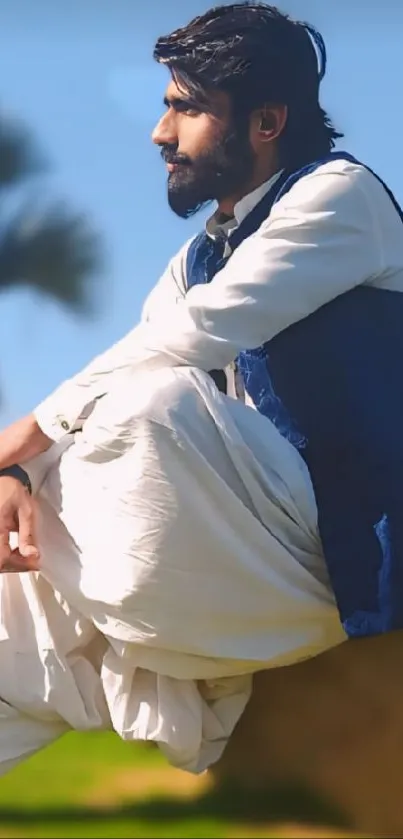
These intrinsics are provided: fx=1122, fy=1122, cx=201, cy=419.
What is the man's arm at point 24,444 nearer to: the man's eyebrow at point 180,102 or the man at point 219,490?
the man at point 219,490

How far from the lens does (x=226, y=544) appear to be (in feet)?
3.72

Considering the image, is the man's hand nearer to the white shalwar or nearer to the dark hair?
the white shalwar

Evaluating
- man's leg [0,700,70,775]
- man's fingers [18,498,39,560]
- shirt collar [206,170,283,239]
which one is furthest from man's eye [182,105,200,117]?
man's leg [0,700,70,775]

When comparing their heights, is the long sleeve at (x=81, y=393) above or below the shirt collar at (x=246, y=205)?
below

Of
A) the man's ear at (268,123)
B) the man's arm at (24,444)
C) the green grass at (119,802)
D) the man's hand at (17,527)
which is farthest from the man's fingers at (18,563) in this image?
the man's ear at (268,123)

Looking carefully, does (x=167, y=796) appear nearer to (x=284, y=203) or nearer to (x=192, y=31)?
(x=284, y=203)

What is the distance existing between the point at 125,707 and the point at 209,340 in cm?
40

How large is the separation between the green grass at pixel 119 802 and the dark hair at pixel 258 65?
2.44 feet

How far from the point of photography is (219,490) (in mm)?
1138

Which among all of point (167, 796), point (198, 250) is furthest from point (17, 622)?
point (198, 250)

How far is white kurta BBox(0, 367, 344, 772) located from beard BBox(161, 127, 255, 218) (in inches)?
12.1

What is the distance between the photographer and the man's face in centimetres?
138

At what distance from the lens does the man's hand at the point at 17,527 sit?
1.19 metres

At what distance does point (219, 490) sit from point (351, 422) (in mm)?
182
